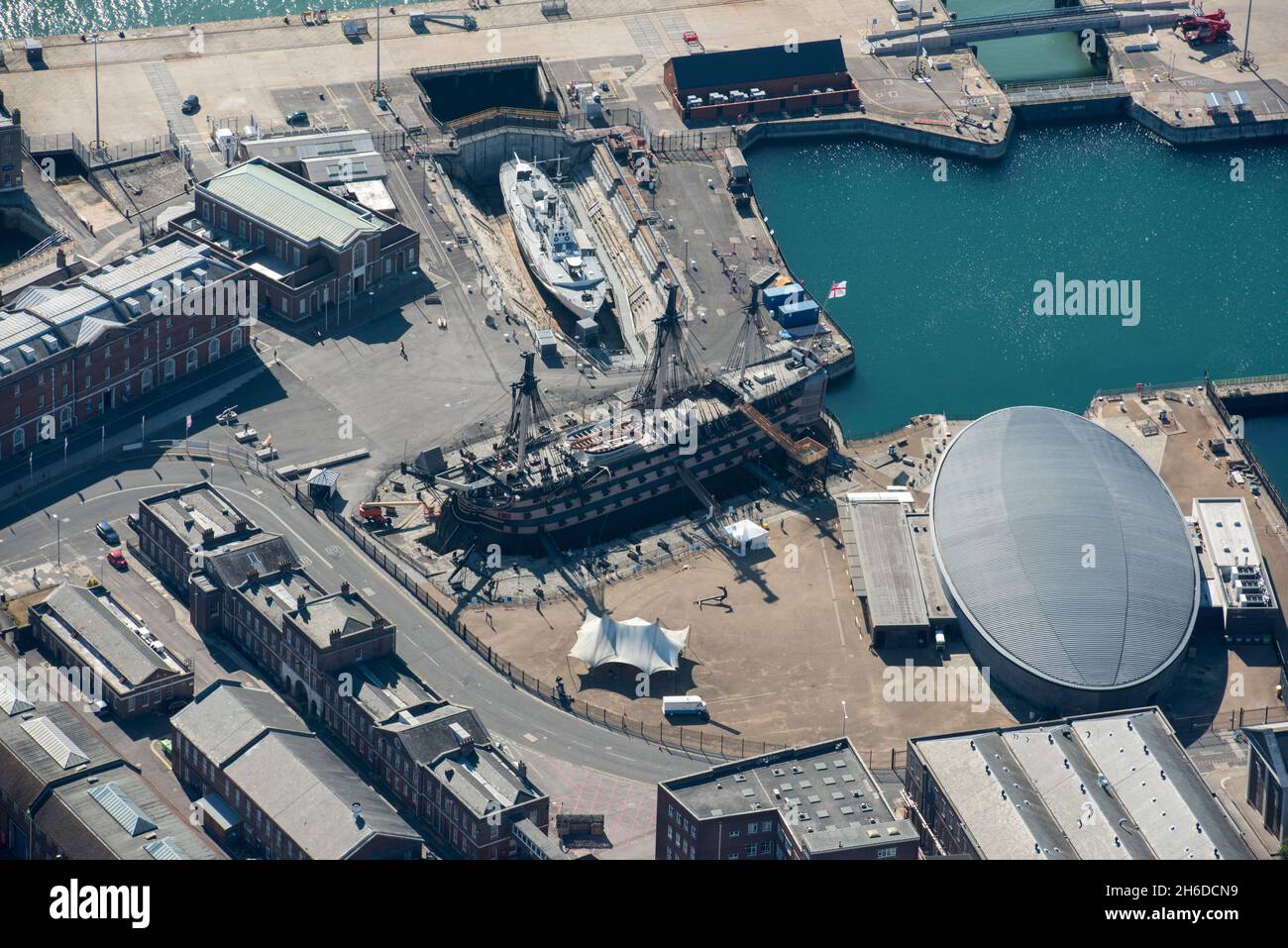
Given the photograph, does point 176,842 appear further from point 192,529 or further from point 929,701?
point 929,701

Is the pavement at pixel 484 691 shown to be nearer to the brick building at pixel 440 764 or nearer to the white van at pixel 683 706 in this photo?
the white van at pixel 683 706

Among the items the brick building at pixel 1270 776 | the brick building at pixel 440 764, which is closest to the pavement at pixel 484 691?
Result: the brick building at pixel 440 764

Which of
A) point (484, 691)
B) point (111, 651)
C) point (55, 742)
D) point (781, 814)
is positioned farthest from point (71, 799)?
point (781, 814)

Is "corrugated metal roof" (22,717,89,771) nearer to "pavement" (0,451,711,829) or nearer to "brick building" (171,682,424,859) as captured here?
"brick building" (171,682,424,859)

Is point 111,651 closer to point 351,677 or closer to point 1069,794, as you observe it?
point 351,677
